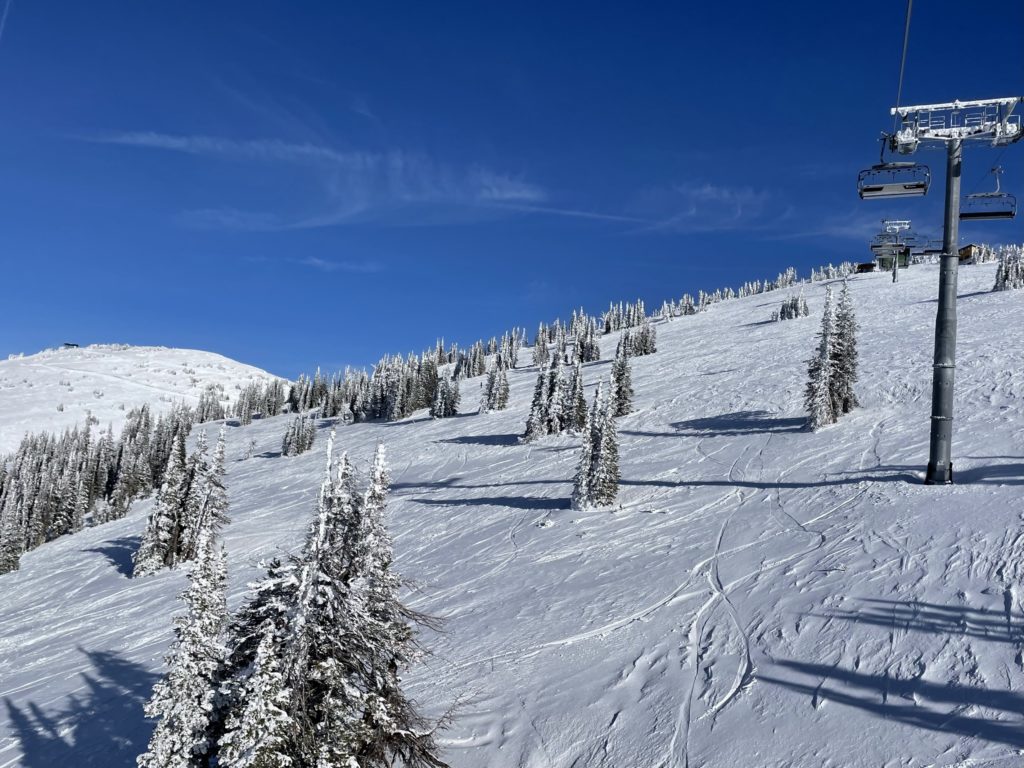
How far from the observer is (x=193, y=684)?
11492mm

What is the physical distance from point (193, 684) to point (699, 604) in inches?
538

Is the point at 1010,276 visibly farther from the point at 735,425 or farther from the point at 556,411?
the point at 556,411

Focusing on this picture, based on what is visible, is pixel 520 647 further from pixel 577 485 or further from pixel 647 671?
pixel 577 485

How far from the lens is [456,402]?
97.1 m

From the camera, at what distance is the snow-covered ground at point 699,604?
12305mm

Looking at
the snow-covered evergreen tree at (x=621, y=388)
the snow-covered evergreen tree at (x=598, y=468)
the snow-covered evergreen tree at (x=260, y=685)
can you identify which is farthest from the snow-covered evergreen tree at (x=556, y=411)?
the snow-covered evergreen tree at (x=260, y=685)

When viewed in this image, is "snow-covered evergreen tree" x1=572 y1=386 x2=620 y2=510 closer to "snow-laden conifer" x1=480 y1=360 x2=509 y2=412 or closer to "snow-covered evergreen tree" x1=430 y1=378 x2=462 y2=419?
"snow-laden conifer" x1=480 y1=360 x2=509 y2=412

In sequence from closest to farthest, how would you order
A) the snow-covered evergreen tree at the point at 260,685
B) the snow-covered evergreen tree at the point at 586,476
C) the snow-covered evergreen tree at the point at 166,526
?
the snow-covered evergreen tree at the point at 260,685 → the snow-covered evergreen tree at the point at 586,476 → the snow-covered evergreen tree at the point at 166,526

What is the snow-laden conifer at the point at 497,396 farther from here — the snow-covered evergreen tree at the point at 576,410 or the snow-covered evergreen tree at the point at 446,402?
the snow-covered evergreen tree at the point at 576,410

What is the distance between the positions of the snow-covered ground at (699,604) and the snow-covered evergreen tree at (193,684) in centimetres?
526

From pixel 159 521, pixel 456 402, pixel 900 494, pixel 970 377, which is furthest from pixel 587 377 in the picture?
pixel 900 494

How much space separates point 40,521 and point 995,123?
11322 centimetres

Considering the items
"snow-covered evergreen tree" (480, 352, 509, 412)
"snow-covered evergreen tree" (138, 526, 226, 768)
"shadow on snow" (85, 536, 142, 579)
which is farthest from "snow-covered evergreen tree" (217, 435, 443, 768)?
"snow-covered evergreen tree" (480, 352, 509, 412)

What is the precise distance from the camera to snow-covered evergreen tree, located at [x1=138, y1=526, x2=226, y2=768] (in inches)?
444
